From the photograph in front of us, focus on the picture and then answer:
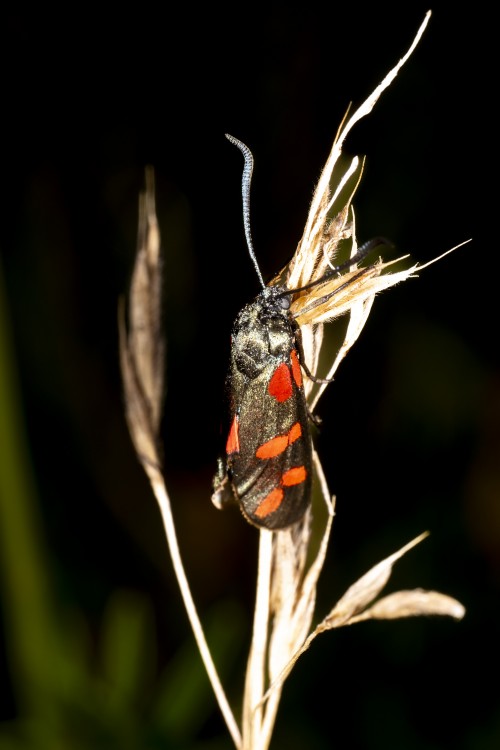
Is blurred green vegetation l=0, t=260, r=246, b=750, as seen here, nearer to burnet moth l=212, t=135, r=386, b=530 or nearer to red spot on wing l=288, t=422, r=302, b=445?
burnet moth l=212, t=135, r=386, b=530

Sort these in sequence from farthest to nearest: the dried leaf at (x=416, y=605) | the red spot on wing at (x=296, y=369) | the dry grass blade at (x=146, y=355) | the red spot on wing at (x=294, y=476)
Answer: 1. the red spot on wing at (x=296, y=369)
2. the red spot on wing at (x=294, y=476)
3. the dry grass blade at (x=146, y=355)
4. the dried leaf at (x=416, y=605)

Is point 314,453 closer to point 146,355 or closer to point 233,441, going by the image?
point 146,355

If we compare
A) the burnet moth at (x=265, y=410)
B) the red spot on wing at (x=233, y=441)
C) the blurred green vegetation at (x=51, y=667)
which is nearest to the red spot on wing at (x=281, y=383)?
the burnet moth at (x=265, y=410)

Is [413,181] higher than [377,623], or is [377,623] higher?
[413,181]

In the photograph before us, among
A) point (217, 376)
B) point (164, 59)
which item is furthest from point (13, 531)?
point (164, 59)

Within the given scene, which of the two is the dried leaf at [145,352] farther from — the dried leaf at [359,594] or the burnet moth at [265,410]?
the dried leaf at [359,594]

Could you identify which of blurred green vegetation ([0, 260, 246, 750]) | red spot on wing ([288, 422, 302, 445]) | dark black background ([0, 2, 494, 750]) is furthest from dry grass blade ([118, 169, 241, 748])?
dark black background ([0, 2, 494, 750])

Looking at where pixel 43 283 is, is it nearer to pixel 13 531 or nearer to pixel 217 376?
pixel 217 376
